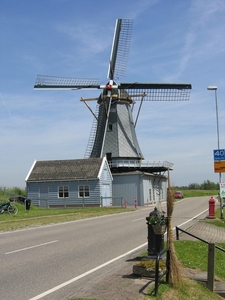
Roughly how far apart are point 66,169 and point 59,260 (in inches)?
1391

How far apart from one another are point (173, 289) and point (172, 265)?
0.40m

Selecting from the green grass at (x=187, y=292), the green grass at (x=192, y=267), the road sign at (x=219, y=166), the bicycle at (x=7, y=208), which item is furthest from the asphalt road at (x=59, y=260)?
the bicycle at (x=7, y=208)

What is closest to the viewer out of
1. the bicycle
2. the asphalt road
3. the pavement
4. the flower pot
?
the pavement

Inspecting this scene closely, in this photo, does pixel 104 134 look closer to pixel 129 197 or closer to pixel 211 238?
pixel 129 197

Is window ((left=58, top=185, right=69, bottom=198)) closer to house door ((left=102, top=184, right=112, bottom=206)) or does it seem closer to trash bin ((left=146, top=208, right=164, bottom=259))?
house door ((left=102, top=184, right=112, bottom=206))

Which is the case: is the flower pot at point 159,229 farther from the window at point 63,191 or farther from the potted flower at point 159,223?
the window at point 63,191

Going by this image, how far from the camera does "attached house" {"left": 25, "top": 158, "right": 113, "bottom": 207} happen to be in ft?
142

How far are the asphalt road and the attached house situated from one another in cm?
2629

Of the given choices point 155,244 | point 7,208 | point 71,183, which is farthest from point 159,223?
point 71,183

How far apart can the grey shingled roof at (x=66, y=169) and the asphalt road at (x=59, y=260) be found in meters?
27.0

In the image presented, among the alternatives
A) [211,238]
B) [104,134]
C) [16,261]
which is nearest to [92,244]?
[16,261]

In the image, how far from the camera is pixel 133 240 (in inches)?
570

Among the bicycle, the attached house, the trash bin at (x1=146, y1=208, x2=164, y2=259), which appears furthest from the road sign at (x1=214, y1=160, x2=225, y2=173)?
the attached house

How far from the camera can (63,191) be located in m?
44.5
